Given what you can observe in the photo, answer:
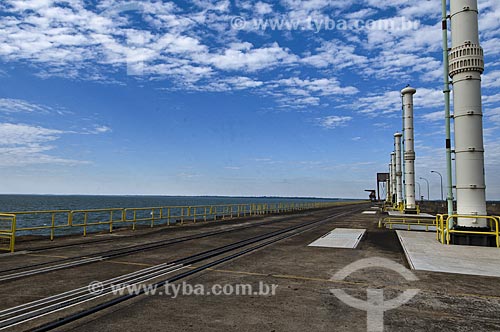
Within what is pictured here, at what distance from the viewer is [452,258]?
428 inches

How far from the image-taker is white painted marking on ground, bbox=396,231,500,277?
30.2 ft

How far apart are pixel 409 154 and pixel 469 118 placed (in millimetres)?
26206

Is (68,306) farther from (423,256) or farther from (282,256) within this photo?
(423,256)

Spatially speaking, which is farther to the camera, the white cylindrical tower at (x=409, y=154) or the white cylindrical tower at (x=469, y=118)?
the white cylindrical tower at (x=409, y=154)

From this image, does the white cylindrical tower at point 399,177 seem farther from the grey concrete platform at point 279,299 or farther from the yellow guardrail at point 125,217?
the grey concrete platform at point 279,299

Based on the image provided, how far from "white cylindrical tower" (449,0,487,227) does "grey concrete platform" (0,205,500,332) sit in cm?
596

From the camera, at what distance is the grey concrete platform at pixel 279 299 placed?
16.9 ft

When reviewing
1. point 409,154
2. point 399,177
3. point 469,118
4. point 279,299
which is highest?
point 409,154

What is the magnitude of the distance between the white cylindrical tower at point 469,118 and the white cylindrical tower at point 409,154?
84.0 ft

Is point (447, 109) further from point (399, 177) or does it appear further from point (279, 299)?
point (399, 177)

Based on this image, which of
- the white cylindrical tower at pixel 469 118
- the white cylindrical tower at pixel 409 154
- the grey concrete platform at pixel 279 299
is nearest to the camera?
the grey concrete platform at pixel 279 299

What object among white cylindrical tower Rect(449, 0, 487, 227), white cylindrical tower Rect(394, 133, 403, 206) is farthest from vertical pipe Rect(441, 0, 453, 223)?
white cylindrical tower Rect(394, 133, 403, 206)

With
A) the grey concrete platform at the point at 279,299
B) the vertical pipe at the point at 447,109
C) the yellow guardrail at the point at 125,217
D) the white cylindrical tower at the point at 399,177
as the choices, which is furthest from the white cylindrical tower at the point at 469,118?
the white cylindrical tower at the point at 399,177

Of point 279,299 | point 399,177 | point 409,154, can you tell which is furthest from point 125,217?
point 399,177
